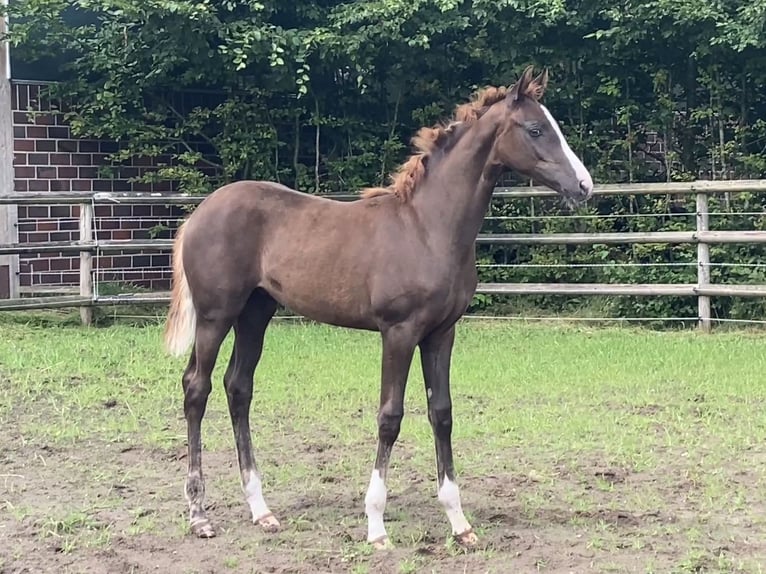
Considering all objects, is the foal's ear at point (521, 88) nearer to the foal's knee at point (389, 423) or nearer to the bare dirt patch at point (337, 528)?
the foal's knee at point (389, 423)

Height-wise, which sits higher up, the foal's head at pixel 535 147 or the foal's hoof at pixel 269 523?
the foal's head at pixel 535 147

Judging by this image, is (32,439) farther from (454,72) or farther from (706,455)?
(454,72)

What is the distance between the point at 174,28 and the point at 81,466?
6034mm

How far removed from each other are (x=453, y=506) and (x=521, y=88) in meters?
1.88

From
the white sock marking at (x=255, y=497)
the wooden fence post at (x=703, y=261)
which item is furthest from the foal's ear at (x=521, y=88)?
the wooden fence post at (x=703, y=261)

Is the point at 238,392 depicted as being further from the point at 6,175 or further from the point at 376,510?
the point at 6,175

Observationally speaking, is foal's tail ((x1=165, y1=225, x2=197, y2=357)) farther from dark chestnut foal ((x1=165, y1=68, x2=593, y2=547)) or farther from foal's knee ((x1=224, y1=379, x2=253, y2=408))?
foal's knee ((x1=224, y1=379, x2=253, y2=408))

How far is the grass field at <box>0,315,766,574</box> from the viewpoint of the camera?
3900 mm

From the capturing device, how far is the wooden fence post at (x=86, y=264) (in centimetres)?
998

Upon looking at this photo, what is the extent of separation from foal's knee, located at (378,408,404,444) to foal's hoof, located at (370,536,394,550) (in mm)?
411

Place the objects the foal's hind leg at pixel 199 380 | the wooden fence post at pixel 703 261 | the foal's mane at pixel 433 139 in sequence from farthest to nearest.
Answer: the wooden fence post at pixel 703 261 < the foal's hind leg at pixel 199 380 < the foal's mane at pixel 433 139

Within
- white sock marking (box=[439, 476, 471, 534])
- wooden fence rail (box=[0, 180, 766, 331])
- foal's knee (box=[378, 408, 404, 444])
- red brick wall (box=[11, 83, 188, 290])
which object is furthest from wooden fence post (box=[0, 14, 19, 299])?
white sock marking (box=[439, 476, 471, 534])

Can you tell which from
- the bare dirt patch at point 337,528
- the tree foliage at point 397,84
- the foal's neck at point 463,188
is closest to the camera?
the bare dirt patch at point 337,528

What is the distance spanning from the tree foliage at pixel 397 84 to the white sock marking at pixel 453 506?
21.9 ft
